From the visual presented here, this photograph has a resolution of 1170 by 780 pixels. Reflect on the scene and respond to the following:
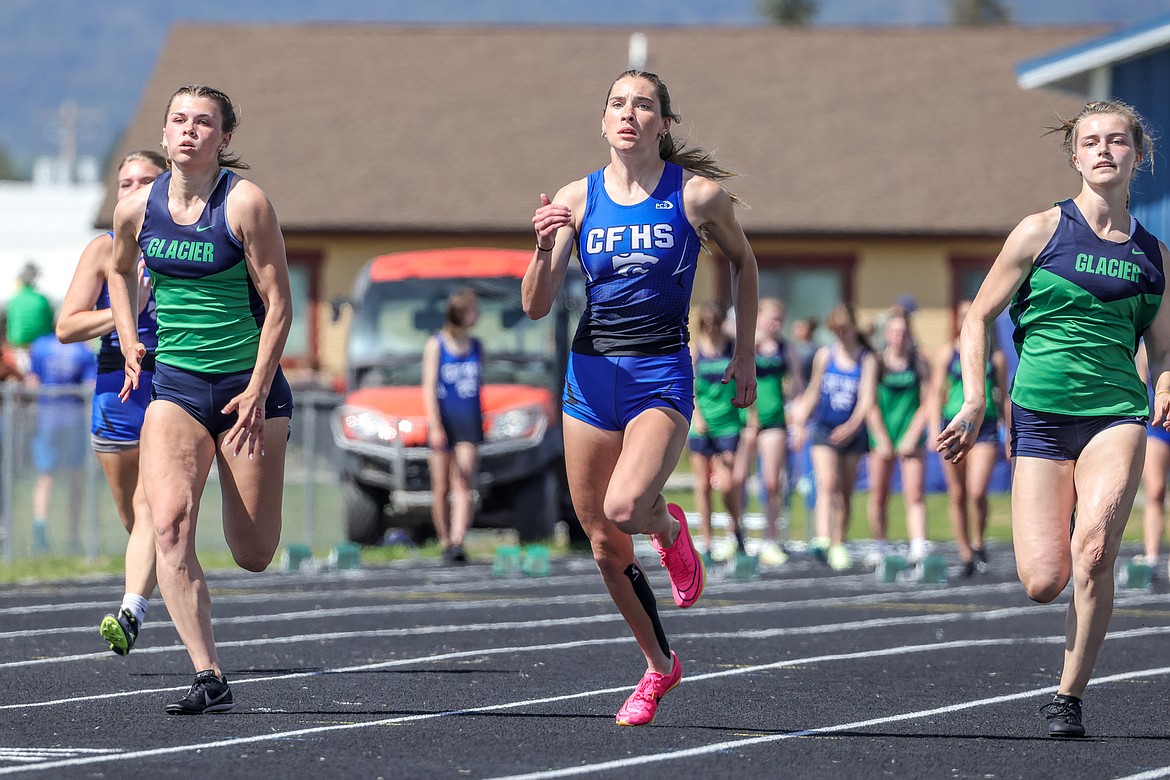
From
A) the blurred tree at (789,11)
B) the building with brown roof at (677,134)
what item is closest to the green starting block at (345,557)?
the building with brown roof at (677,134)

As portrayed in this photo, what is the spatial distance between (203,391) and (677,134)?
93.5 ft

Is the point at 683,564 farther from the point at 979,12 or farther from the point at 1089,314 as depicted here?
the point at 979,12

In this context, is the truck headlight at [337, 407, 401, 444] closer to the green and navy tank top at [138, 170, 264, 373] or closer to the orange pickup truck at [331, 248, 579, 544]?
the orange pickup truck at [331, 248, 579, 544]

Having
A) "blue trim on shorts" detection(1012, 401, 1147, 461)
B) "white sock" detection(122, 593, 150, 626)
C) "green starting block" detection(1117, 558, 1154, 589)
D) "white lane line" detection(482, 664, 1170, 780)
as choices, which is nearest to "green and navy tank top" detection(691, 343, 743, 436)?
"green starting block" detection(1117, 558, 1154, 589)

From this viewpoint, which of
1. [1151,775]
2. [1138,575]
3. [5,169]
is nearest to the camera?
[1151,775]

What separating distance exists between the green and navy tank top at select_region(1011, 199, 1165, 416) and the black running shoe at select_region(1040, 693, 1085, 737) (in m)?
1.05

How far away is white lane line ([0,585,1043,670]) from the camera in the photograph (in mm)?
9547

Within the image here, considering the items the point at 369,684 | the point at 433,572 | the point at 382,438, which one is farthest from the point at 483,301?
the point at 369,684

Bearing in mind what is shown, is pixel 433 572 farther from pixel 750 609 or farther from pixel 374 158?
pixel 374 158

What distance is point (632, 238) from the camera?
7.07 meters

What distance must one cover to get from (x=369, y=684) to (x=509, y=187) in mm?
26888

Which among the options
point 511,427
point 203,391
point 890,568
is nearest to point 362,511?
point 511,427

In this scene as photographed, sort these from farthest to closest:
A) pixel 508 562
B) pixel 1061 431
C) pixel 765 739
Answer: pixel 508 562
pixel 1061 431
pixel 765 739

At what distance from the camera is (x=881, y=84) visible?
3741 centimetres
